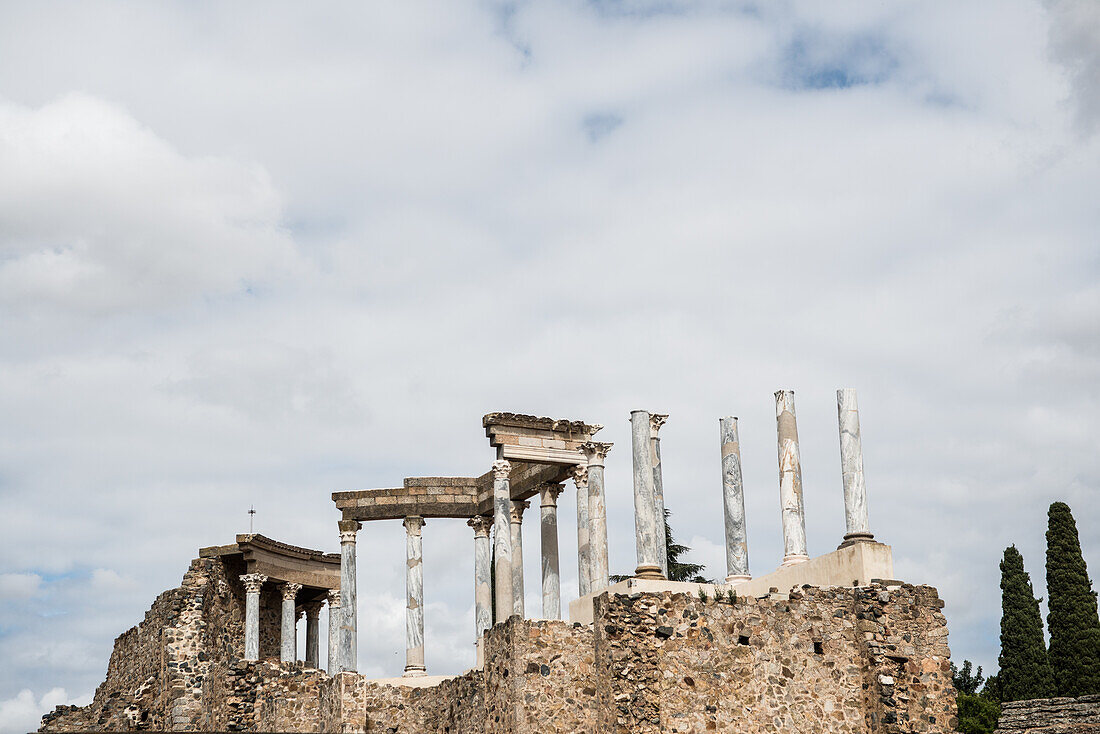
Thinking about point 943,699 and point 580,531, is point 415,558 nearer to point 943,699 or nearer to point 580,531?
point 580,531

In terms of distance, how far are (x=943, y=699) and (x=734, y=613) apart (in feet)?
11.8

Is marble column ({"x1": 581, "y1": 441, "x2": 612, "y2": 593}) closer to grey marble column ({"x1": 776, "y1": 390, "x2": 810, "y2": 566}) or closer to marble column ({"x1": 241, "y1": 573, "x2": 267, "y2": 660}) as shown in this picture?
grey marble column ({"x1": 776, "y1": 390, "x2": 810, "y2": 566})

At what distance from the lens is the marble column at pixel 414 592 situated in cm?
3357

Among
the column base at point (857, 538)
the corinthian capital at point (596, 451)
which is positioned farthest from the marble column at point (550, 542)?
the column base at point (857, 538)

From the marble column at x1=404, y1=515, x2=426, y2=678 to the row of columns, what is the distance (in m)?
3.32

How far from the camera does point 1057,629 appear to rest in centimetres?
4006

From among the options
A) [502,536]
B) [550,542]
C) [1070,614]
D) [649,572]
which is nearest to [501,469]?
[502,536]

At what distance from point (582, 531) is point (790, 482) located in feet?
25.7

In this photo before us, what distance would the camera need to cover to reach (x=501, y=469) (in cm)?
2984

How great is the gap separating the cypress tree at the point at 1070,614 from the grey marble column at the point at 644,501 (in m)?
20.0

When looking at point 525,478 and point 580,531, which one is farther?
point 525,478

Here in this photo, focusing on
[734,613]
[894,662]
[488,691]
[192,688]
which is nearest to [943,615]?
[894,662]

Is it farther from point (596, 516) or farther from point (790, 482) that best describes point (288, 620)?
point (790, 482)

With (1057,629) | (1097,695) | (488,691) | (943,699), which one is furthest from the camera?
(1057,629)
